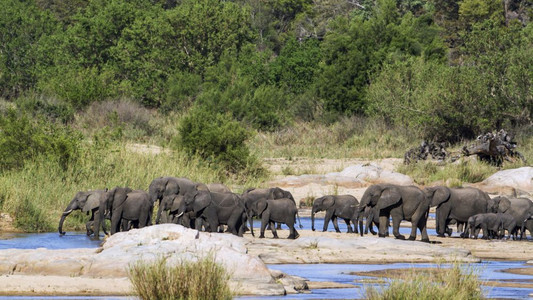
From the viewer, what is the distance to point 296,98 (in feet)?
175

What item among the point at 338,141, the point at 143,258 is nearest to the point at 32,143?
the point at 143,258

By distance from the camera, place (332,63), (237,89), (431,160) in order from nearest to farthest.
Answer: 1. (431,160)
2. (237,89)
3. (332,63)

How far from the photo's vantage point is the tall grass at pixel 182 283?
1091 centimetres

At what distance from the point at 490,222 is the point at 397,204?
2031 millimetres

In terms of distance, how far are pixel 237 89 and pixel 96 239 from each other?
95.1ft

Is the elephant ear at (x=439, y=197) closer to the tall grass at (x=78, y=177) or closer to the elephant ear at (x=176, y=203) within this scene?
the elephant ear at (x=176, y=203)

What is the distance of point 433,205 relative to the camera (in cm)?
2181

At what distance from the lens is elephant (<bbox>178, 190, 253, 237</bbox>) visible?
19.3 metres

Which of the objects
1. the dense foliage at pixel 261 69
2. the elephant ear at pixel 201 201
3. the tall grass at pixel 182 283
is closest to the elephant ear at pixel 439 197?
the elephant ear at pixel 201 201

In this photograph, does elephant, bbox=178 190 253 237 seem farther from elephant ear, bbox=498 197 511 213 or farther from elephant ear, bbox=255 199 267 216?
elephant ear, bbox=498 197 511 213

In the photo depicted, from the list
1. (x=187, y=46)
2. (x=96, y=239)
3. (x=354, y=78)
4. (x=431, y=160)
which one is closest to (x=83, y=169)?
(x=96, y=239)

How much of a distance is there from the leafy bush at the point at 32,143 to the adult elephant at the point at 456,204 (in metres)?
9.27

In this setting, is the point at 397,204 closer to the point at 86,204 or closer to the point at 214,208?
the point at 214,208

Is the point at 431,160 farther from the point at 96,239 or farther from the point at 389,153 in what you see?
the point at 96,239
